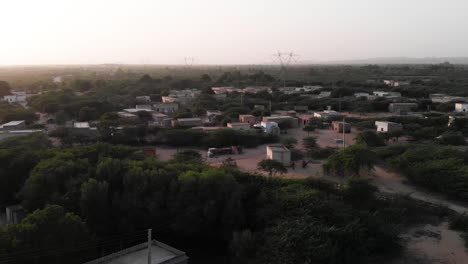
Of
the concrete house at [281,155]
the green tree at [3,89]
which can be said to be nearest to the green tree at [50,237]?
the concrete house at [281,155]

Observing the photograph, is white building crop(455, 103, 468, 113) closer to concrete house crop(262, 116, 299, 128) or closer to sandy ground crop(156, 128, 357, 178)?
sandy ground crop(156, 128, 357, 178)

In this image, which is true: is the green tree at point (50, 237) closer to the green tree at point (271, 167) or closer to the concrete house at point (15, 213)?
the concrete house at point (15, 213)

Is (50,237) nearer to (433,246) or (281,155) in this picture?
(433,246)

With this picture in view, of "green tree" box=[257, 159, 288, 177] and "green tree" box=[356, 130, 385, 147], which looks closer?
"green tree" box=[257, 159, 288, 177]

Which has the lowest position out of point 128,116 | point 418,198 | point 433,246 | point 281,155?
point 433,246

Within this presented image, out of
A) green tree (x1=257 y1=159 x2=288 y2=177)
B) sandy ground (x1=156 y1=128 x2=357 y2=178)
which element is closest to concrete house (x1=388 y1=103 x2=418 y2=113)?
sandy ground (x1=156 y1=128 x2=357 y2=178)

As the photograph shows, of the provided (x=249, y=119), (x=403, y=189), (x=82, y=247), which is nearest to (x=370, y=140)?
(x=403, y=189)

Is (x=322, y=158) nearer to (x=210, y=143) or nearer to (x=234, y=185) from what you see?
→ (x=210, y=143)
